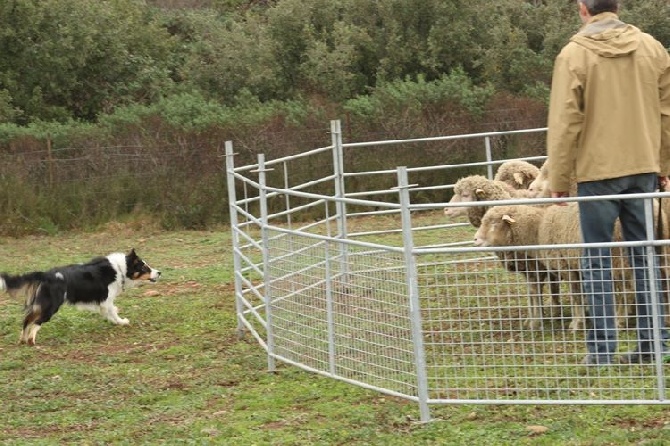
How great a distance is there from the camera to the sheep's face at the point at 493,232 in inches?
371

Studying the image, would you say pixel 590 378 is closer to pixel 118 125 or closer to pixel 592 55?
pixel 592 55

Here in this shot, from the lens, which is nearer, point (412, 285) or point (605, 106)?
point (412, 285)

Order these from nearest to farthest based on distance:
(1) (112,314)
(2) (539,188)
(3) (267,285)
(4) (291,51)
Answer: (3) (267,285) < (2) (539,188) < (1) (112,314) < (4) (291,51)

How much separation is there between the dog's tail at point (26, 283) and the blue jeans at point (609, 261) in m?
5.61

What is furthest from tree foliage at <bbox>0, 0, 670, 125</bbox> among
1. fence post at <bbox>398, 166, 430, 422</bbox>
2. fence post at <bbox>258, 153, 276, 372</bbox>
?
fence post at <bbox>398, 166, 430, 422</bbox>

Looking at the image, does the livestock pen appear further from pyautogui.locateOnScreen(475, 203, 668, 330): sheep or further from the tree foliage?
the tree foliage

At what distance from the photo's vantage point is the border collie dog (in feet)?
35.6

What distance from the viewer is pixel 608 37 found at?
722 cm

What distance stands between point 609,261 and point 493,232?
96.4 inches

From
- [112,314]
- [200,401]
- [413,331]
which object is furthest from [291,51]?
[413,331]

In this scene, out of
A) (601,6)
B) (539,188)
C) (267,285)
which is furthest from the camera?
(539,188)

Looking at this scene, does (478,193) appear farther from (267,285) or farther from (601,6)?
(601,6)

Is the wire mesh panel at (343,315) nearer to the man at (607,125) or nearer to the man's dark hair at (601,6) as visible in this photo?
the man at (607,125)

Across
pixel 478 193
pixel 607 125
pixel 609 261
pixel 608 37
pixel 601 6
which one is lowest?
pixel 609 261
